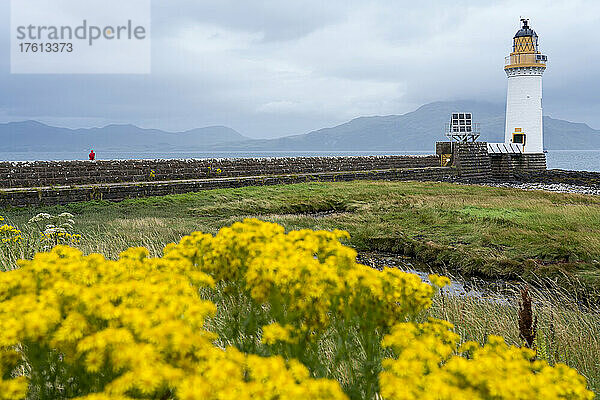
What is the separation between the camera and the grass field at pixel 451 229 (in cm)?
534

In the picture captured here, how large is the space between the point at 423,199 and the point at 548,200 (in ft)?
15.5

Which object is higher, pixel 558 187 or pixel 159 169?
pixel 159 169

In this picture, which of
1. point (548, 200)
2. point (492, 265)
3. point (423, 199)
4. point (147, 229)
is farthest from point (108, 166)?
point (548, 200)

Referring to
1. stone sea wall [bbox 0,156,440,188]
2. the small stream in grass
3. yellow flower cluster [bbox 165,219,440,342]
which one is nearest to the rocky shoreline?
stone sea wall [bbox 0,156,440,188]

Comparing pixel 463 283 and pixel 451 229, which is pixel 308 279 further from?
pixel 451 229

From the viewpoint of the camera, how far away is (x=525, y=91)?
127 ft

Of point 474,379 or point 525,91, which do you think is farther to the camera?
point 525,91

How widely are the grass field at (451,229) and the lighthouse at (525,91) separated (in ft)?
66.7

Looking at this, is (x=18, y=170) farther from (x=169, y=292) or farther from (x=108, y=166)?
(x=169, y=292)

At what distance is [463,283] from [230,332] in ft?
21.5

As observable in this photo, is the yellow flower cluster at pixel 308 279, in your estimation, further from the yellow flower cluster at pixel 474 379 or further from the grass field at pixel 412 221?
the grass field at pixel 412 221

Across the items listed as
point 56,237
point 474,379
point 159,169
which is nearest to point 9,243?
point 56,237

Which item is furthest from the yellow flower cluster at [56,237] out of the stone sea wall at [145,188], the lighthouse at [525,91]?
the lighthouse at [525,91]

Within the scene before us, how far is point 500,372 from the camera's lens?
178cm
